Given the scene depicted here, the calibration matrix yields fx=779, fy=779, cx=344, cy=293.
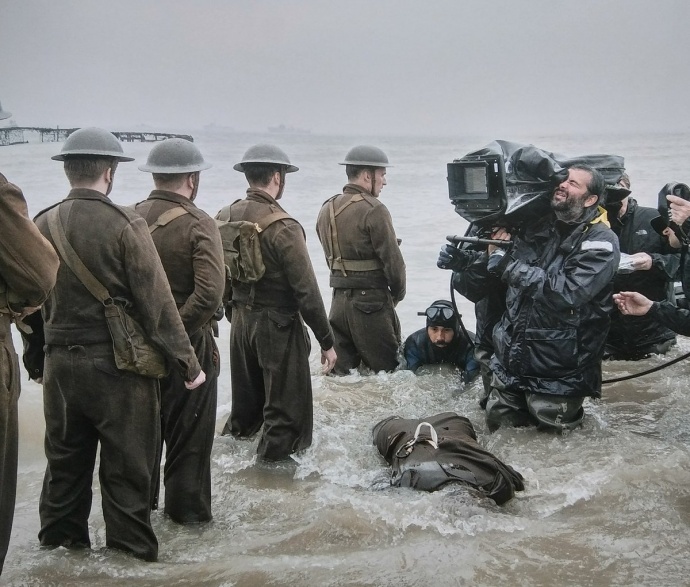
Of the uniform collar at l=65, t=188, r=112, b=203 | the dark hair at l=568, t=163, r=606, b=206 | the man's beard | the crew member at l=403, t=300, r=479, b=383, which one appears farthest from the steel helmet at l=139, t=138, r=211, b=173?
A: the crew member at l=403, t=300, r=479, b=383

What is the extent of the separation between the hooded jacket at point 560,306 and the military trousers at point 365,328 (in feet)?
5.46

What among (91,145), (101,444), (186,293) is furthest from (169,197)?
(101,444)

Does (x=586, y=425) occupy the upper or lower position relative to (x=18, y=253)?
lower

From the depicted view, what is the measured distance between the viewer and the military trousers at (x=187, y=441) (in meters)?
3.99

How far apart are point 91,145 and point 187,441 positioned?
1566 millimetres

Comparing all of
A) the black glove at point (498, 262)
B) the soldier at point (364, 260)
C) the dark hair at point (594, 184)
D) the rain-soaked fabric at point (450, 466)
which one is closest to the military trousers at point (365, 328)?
the soldier at point (364, 260)

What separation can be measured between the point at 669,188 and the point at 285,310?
247 centimetres

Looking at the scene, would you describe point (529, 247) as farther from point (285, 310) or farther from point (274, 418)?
point (274, 418)

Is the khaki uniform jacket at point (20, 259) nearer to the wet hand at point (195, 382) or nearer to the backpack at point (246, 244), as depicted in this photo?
the wet hand at point (195, 382)

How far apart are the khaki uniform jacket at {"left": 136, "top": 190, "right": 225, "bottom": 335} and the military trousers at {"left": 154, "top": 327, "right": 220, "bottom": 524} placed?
0.20 metres

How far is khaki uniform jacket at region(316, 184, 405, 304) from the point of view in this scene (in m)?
6.33

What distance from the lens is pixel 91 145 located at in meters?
3.42

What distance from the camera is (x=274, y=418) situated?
195 inches

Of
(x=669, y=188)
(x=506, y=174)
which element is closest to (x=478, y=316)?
(x=506, y=174)
